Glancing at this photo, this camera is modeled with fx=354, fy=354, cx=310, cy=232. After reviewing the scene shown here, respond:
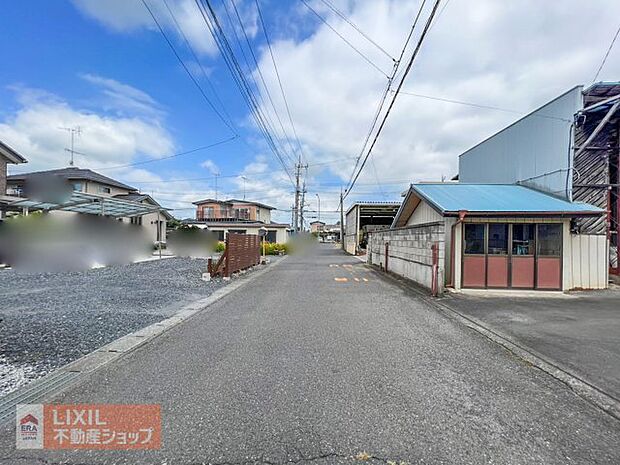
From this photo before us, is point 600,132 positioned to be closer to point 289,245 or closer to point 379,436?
point 379,436

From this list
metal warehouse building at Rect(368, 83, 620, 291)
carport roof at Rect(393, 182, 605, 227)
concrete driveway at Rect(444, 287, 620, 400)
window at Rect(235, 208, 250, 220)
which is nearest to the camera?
concrete driveway at Rect(444, 287, 620, 400)

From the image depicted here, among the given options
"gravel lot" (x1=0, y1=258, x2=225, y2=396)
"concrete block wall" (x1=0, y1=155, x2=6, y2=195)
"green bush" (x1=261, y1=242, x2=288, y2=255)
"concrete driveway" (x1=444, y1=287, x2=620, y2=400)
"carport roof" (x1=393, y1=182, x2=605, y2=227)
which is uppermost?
"concrete block wall" (x1=0, y1=155, x2=6, y2=195)

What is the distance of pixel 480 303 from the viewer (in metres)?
8.11

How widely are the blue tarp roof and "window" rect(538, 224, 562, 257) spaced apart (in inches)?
21.5

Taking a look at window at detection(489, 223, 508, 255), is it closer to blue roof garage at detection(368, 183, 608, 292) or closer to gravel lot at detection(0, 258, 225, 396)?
blue roof garage at detection(368, 183, 608, 292)

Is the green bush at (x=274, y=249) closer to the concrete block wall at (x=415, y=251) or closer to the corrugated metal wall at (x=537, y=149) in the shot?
the concrete block wall at (x=415, y=251)

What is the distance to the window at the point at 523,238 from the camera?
31.9 ft

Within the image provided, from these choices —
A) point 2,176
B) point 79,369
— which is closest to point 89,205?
point 2,176

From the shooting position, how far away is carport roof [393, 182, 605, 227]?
934cm

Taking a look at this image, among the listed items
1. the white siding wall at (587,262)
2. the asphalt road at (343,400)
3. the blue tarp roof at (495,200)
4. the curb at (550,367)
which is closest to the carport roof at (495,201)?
the blue tarp roof at (495,200)

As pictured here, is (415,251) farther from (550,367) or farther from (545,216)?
(550,367)

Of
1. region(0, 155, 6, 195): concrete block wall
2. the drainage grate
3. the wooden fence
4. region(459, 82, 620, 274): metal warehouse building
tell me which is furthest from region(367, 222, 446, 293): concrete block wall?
region(0, 155, 6, 195): concrete block wall

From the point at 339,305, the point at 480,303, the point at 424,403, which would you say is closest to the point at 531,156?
the point at 480,303

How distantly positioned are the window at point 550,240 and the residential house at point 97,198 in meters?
15.7
